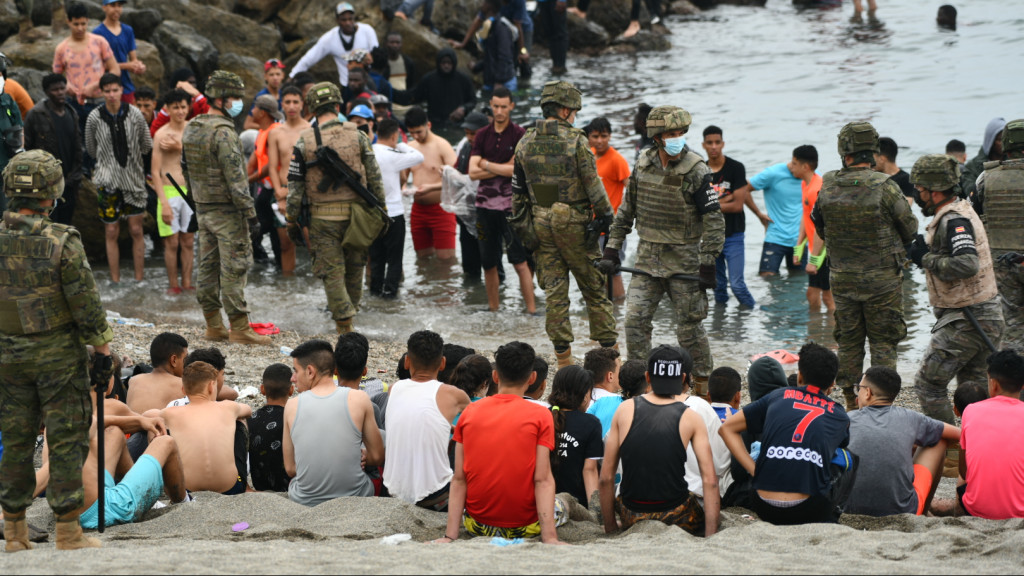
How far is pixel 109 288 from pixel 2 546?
6539 millimetres

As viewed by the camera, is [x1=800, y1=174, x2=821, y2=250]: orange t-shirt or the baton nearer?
the baton

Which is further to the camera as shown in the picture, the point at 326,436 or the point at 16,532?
the point at 326,436

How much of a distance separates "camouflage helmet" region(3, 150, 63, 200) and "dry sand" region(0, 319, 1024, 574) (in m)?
1.72

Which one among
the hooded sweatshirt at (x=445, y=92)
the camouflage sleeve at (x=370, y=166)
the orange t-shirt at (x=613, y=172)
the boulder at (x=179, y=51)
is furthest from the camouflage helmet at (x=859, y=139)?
the boulder at (x=179, y=51)

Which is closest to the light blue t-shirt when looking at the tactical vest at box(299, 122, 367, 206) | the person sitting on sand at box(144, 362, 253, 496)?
the tactical vest at box(299, 122, 367, 206)

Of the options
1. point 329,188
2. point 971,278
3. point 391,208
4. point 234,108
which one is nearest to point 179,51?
point 391,208

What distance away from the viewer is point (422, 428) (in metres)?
6.06

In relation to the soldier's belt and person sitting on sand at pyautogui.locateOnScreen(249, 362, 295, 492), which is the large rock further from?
person sitting on sand at pyautogui.locateOnScreen(249, 362, 295, 492)

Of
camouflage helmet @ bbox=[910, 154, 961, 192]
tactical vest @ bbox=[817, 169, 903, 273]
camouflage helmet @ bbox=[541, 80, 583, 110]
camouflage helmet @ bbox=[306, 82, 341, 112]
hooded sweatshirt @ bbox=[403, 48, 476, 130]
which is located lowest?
tactical vest @ bbox=[817, 169, 903, 273]

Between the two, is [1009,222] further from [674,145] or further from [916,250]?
[674,145]

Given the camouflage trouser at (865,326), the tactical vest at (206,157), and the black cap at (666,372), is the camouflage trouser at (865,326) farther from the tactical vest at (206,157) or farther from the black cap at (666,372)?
the tactical vest at (206,157)

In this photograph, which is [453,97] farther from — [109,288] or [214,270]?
[214,270]

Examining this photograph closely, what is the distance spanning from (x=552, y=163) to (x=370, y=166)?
181 cm

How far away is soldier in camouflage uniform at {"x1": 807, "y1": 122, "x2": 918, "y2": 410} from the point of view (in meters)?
7.84
